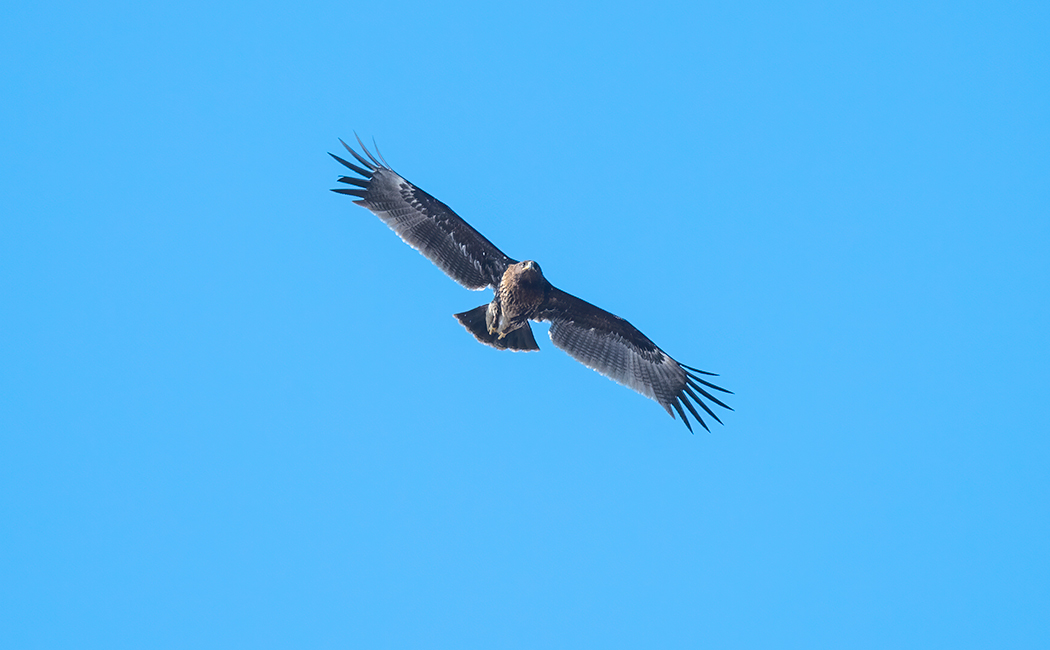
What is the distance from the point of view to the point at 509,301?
535 inches

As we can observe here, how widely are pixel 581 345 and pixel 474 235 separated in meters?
2.55

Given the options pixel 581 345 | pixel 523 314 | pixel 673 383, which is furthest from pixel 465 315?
pixel 673 383

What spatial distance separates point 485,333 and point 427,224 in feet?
5.77

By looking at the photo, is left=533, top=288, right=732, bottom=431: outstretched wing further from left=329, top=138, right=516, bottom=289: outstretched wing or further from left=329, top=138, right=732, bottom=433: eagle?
left=329, top=138, right=516, bottom=289: outstretched wing

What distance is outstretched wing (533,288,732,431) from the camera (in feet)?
48.1

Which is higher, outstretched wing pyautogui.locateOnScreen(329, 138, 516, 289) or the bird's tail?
outstretched wing pyautogui.locateOnScreen(329, 138, 516, 289)

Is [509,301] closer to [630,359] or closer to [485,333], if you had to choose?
[485,333]

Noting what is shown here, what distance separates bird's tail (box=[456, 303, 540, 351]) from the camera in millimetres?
13977

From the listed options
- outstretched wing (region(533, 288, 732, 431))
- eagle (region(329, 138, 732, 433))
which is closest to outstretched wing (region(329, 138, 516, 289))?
eagle (region(329, 138, 732, 433))

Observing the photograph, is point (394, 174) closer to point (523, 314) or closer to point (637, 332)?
point (523, 314)

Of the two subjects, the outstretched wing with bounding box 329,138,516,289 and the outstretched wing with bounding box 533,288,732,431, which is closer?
the outstretched wing with bounding box 329,138,516,289

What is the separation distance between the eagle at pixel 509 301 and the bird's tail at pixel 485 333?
1 centimetres

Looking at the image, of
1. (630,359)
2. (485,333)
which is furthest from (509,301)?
(630,359)

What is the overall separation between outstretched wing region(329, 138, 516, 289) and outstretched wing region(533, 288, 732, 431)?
149cm
